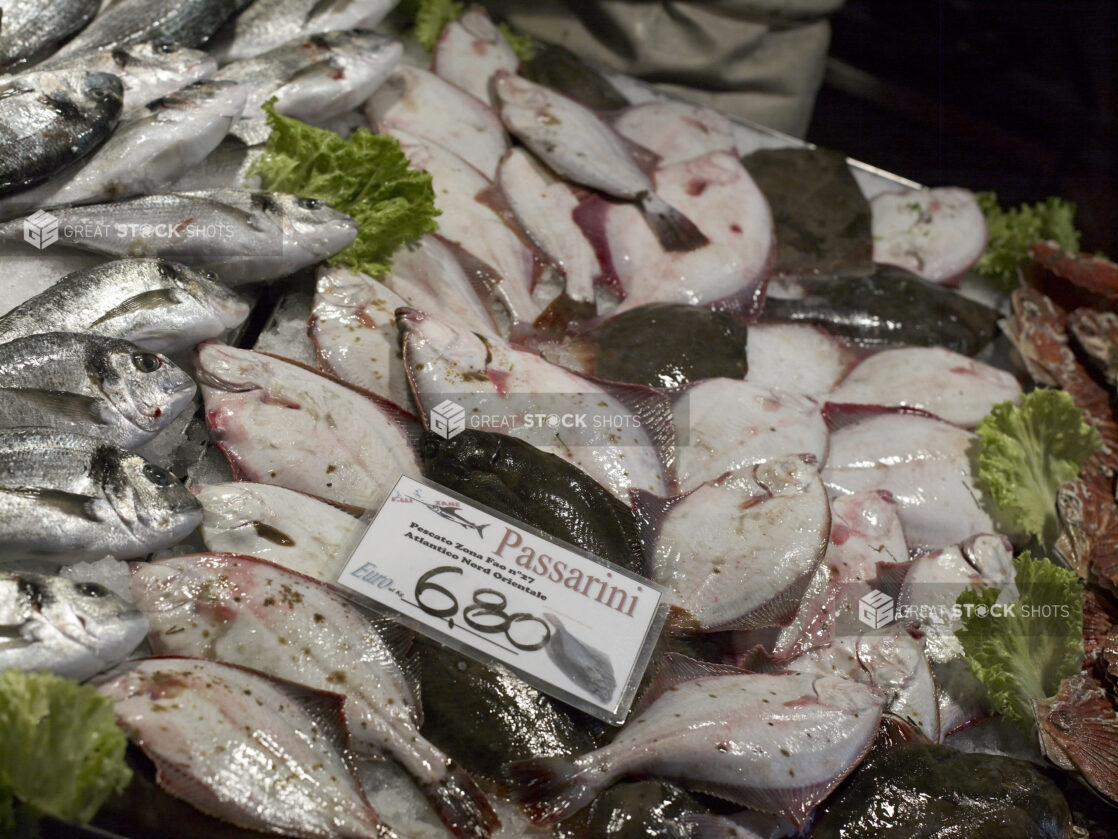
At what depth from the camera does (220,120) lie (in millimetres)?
2670

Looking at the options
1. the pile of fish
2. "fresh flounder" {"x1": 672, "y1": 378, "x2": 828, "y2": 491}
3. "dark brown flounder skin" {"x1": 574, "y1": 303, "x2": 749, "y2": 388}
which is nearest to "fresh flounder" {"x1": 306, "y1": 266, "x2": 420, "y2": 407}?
the pile of fish

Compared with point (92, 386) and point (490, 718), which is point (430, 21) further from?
point (490, 718)

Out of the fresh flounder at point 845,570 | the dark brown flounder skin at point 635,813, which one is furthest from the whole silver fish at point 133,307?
the fresh flounder at point 845,570

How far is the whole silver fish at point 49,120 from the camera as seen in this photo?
93.0 inches

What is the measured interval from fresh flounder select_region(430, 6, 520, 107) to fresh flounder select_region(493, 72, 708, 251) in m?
0.11

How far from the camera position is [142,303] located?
224 centimetres

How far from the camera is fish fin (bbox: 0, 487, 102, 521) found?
177 centimetres

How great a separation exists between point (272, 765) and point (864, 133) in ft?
14.7

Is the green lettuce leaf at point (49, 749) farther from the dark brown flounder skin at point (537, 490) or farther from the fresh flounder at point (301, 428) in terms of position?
the dark brown flounder skin at point (537, 490)

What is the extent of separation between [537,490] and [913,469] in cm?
132

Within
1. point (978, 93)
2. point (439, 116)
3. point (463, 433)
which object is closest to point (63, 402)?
point (463, 433)

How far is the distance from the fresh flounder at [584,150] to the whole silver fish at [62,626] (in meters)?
2.25

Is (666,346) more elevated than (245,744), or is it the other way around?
(245,744)

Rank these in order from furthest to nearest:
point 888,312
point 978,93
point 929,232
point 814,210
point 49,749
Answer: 1. point 978,93
2. point 929,232
3. point 814,210
4. point 888,312
5. point 49,749
